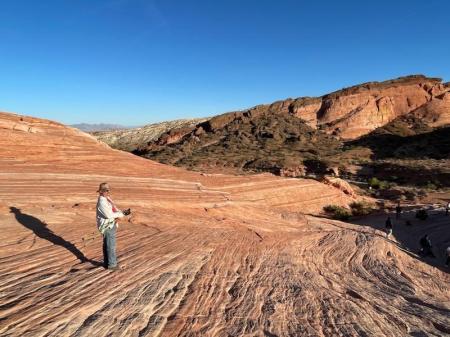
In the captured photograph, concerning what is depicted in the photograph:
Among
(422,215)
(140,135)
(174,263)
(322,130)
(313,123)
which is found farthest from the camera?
(140,135)

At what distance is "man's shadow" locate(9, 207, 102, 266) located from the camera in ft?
25.7

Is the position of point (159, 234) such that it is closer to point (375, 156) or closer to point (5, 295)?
point (5, 295)

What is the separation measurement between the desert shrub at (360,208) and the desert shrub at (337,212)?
1998 millimetres

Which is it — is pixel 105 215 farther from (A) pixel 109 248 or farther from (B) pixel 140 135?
Answer: (B) pixel 140 135

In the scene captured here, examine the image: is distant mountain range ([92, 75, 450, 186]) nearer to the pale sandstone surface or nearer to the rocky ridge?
the rocky ridge

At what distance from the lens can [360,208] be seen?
87.3 ft

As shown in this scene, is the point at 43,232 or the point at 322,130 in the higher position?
Answer: the point at 322,130

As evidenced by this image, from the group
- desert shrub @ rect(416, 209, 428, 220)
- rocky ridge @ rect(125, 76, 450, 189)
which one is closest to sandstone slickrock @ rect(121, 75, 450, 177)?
rocky ridge @ rect(125, 76, 450, 189)

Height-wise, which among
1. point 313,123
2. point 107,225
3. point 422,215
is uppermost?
point 313,123

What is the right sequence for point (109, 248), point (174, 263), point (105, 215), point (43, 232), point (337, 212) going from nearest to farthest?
point (109, 248)
point (105, 215)
point (174, 263)
point (43, 232)
point (337, 212)

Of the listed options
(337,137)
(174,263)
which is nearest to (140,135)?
(337,137)

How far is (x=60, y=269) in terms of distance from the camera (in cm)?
A: 688

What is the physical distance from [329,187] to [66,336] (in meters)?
22.1

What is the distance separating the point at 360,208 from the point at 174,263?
2110cm
